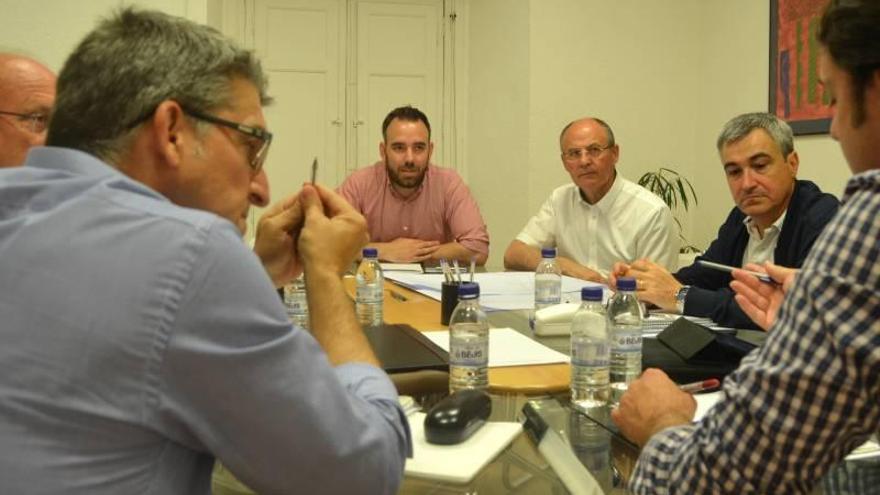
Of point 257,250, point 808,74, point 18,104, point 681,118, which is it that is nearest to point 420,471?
point 257,250

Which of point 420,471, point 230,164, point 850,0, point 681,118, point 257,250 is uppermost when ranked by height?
point 681,118

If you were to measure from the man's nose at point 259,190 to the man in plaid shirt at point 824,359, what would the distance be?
23.7 inches

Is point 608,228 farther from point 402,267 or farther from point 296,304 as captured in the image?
point 296,304

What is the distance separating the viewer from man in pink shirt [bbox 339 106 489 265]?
3705mm

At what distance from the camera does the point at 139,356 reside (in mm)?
706

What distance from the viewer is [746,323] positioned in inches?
75.6

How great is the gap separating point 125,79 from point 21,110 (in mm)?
1403

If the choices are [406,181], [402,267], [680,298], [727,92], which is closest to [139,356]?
[680,298]

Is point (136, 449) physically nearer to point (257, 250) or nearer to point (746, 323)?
point (257, 250)

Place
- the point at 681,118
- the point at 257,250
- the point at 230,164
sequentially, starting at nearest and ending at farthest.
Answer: the point at 230,164, the point at 257,250, the point at 681,118

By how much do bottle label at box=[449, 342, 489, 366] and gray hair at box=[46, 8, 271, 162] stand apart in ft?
2.07

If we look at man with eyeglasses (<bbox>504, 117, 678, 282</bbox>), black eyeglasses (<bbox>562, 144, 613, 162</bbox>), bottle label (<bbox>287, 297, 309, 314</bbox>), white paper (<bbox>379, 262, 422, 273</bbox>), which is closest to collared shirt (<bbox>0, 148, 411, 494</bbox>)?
bottle label (<bbox>287, 297, 309, 314</bbox>)

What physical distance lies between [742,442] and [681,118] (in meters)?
4.14

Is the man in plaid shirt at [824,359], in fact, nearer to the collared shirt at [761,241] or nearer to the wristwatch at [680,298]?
the wristwatch at [680,298]
